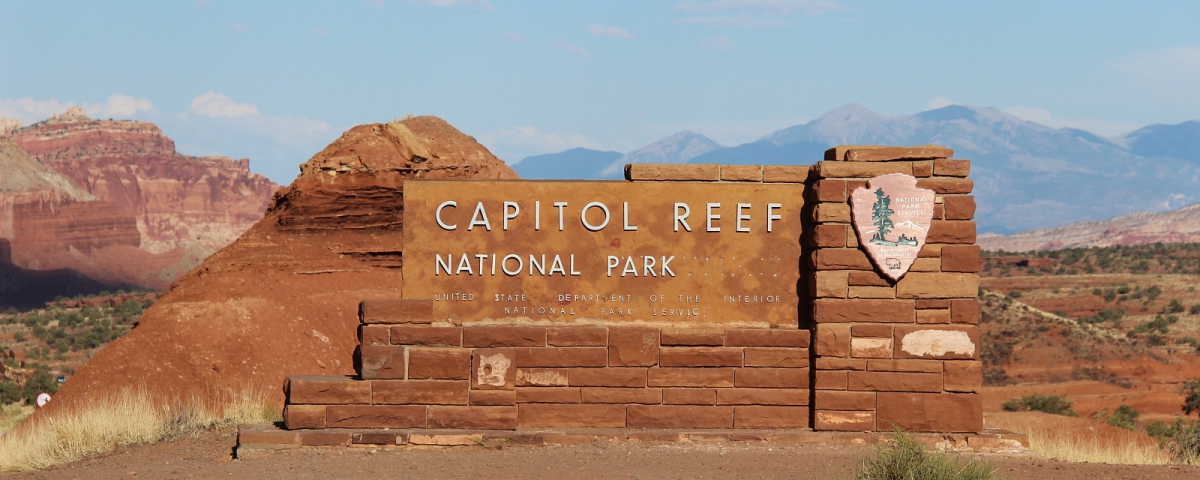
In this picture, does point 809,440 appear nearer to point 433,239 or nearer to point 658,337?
point 658,337

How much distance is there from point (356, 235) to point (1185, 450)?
1491 cm

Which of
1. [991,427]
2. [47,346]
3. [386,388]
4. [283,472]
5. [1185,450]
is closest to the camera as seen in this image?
[283,472]

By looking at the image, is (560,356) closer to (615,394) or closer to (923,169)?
(615,394)

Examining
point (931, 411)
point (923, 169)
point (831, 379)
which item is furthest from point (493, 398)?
point (923, 169)

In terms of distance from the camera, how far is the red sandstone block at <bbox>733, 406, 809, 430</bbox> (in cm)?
1252

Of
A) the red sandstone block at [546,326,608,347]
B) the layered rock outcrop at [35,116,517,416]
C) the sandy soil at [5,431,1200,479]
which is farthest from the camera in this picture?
the layered rock outcrop at [35,116,517,416]

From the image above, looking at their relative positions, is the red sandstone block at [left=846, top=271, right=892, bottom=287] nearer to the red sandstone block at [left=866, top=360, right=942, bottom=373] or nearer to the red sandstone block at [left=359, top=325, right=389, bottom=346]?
the red sandstone block at [left=866, top=360, right=942, bottom=373]

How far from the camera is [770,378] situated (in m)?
12.5

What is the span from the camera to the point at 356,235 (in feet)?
73.8

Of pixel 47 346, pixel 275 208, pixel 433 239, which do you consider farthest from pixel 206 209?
pixel 433 239

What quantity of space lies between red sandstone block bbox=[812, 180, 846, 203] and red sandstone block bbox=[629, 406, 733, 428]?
2.53 meters

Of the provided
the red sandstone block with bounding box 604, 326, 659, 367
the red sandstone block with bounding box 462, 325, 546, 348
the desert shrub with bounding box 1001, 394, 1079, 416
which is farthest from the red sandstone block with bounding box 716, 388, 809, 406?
the desert shrub with bounding box 1001, 394, 1079, 416

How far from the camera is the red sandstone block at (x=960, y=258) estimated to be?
1235 cm

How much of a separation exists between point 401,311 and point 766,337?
3998 mm
